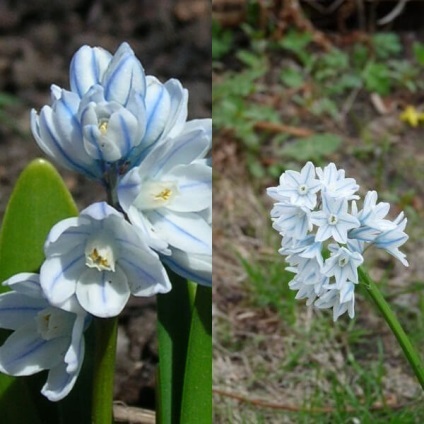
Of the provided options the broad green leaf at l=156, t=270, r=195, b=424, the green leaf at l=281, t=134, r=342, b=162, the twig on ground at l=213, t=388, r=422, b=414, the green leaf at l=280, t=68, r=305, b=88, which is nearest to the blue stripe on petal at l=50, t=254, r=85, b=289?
the broad green leaf at l=156, t=270, r=195, b=424

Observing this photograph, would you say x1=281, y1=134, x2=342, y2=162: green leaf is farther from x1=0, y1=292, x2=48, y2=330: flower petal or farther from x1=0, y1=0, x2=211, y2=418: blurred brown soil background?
x1=0, y1=292, x2=48, y2=330: flower petal

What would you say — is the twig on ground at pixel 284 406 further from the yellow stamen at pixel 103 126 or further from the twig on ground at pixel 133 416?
the yellow stamen at pixel 103 126

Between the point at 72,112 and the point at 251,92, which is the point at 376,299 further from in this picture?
the point at 251,92

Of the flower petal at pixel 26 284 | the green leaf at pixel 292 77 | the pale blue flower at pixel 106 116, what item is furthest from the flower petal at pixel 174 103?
the green leaf at pixel 292 77

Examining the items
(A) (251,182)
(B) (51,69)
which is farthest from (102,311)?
(B) (51,69)

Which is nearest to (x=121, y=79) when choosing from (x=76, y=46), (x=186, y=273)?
(x=186, y=273)

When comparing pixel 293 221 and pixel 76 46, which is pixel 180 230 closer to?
pixel 293 221
